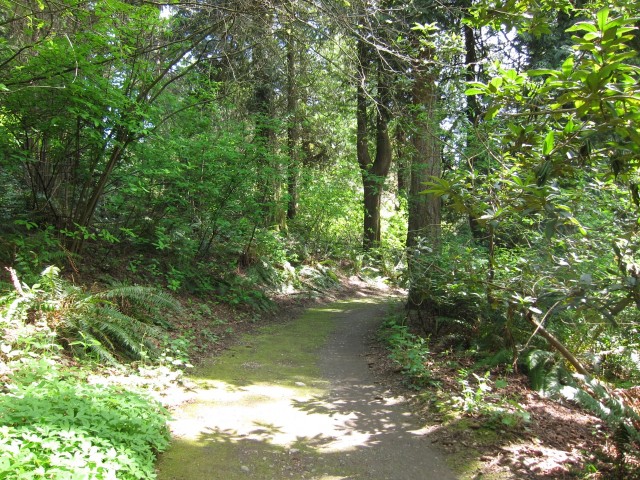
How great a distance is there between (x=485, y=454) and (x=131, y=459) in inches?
120

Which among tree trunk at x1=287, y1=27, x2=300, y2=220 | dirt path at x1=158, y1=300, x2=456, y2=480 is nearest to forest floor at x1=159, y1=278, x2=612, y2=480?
dirt path at x1=158, y1=300, x2=456, y2=480

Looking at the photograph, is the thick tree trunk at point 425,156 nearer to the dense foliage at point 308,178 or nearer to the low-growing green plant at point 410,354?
the dense foliage at point 308,178

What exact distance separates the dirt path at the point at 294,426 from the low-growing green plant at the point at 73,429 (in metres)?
0.37

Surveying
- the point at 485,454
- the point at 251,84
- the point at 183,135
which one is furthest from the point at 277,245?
the point at 485,454

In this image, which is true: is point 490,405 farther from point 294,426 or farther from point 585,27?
point 585,27

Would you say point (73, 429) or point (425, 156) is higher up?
point (425, 156)

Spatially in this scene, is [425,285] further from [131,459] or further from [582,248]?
[131,459]

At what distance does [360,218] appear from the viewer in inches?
750

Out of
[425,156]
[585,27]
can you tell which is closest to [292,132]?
[425,156]

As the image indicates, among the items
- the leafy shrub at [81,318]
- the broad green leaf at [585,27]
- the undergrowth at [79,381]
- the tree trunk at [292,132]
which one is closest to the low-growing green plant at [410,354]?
the undergrowth at [79,381]

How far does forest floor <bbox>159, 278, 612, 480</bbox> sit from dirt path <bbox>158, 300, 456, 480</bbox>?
1cm

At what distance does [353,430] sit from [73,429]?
8.56 ft

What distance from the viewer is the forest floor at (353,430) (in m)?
3.71

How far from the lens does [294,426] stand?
14.7 feet
